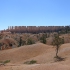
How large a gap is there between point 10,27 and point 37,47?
130 metres

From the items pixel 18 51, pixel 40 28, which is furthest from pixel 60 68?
pixel 40 28

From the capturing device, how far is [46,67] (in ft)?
65.5

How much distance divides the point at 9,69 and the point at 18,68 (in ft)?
3.95

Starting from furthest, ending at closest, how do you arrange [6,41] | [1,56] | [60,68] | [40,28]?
[40,28], [6,41], [1,56], [60,68]

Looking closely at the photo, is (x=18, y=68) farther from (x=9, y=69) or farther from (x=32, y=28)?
(x=32, y=28)

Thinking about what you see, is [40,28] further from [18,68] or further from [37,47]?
[18,68]

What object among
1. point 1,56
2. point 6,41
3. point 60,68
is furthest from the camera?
point 6,41

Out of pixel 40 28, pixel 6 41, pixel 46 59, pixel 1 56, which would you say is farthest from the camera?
pixel 40 28

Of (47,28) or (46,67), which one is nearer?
(46,67)

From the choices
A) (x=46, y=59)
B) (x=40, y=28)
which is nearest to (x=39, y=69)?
(x=46, y=59)

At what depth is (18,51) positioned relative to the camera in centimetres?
4247

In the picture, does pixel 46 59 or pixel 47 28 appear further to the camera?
pixel 47 28

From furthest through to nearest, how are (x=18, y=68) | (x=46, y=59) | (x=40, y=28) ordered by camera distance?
1. (x=40, y=28)
2. (x=46, y=59)
3. (x=18, y=68)

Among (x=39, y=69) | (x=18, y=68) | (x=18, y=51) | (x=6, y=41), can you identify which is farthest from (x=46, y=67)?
(x=6, y=41)
